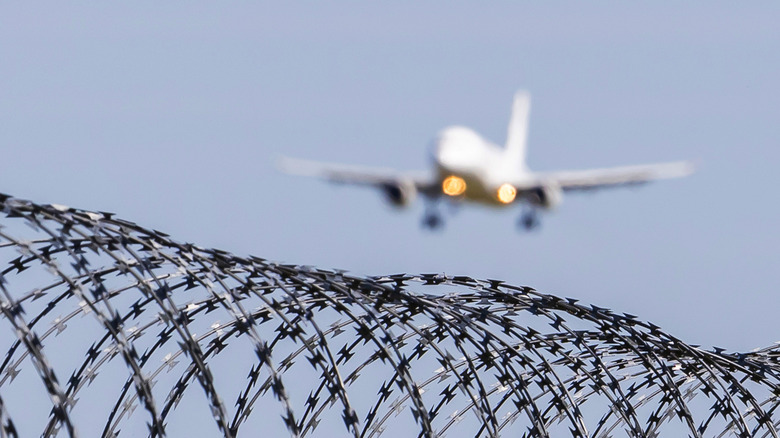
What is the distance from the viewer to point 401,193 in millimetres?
69312

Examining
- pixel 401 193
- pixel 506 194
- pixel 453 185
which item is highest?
pixel 506 194

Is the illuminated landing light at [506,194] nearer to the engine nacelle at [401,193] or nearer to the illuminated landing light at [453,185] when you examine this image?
the illuminated landing light at [453,185]

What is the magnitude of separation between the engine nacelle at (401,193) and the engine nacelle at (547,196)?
5935 mm

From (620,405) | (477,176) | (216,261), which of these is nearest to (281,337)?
(216,261)

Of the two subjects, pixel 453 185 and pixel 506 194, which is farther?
pixel 506 194

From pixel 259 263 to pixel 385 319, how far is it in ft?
12.2

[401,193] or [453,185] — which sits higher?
[453,185]

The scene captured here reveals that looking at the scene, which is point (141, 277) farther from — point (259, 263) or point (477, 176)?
point (477, 176)

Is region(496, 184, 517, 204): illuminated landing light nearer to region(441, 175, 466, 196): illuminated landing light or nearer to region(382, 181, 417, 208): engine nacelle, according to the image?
region(441, 175, 466, 196): illuminated landing light

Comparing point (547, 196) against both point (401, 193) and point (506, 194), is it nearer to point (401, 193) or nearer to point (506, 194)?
point (506, 194)

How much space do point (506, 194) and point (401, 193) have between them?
5134mm

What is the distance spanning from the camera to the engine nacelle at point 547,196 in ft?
223

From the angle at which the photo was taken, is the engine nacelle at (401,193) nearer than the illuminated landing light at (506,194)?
Yes

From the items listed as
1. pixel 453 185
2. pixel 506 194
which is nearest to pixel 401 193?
pixel 453 185
